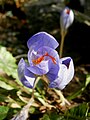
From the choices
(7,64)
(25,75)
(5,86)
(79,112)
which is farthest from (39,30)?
(25,75)

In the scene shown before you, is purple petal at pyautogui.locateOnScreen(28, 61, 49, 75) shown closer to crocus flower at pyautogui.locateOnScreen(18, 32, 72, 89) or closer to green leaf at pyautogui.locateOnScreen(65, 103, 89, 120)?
crocus flower at pyautogui.locateOnScreen(18, 32, 72, 89)

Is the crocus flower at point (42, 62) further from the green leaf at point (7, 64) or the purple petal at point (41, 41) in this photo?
the green leaf at point (7, 64)

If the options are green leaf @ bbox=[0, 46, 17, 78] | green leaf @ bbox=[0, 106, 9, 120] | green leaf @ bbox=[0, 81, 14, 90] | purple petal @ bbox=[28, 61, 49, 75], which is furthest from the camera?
green leaf @ bbox=[0, 46, 17, 78]

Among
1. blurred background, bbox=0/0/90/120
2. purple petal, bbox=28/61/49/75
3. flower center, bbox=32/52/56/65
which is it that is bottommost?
blurred background, bbox=0/0/90/120

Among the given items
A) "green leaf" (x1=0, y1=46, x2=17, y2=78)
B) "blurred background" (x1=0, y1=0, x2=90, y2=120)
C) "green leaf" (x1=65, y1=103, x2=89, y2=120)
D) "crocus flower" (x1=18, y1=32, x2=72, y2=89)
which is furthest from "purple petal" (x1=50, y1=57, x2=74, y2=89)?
"green leaf" (x1=0, y1=46, x2=17, y2=78)

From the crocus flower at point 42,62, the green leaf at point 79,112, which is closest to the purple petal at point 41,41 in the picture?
the crocus flower at point 42,62

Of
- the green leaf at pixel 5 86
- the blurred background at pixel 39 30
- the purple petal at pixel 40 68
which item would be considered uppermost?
the purple petal at pixel 40 68

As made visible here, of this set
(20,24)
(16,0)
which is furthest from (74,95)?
(16,0)
